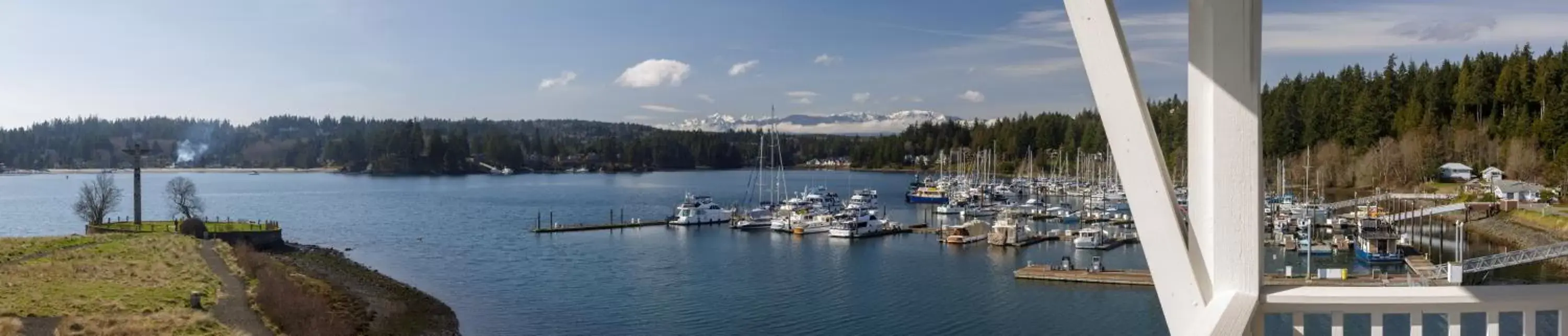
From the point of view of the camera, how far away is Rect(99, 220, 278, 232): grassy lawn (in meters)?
21.8

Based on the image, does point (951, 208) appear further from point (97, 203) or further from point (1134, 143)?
point (1134, 143)

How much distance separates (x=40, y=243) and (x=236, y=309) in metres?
8.80

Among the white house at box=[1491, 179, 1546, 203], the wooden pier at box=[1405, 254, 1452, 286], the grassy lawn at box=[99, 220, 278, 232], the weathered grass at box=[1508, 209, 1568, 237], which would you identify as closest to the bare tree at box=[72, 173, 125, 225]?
the grassy lawn at box=[99, 220, 278, 232]

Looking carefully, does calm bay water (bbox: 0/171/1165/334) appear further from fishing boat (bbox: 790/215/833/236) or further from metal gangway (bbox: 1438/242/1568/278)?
metal gangway (bbox: 1438/242/1568/278)

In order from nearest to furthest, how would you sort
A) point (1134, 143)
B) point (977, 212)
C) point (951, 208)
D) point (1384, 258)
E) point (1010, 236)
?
point (1134, 143)
point (1384, 258)
point (1010, 236)
point (977, 212)
point (951, 208)

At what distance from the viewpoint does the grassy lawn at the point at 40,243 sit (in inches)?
603

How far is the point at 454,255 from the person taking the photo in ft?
70.6

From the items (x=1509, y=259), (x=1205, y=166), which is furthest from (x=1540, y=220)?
(x=1205, y=166)

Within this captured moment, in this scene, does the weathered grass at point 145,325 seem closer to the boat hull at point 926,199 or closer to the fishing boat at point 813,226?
the fishing boat at point 813,226

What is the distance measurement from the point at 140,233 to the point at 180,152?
10045cm

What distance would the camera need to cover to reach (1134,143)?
101 centimetres

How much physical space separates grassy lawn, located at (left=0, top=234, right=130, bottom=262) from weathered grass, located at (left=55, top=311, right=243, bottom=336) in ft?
20.9

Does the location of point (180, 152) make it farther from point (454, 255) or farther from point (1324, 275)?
point (1324, 275)

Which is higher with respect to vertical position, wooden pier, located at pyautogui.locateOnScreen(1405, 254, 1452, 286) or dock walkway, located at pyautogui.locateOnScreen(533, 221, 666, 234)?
wooden pier, located at pyautogui.locateOnScreen(1405, 254, 1452, 286)
